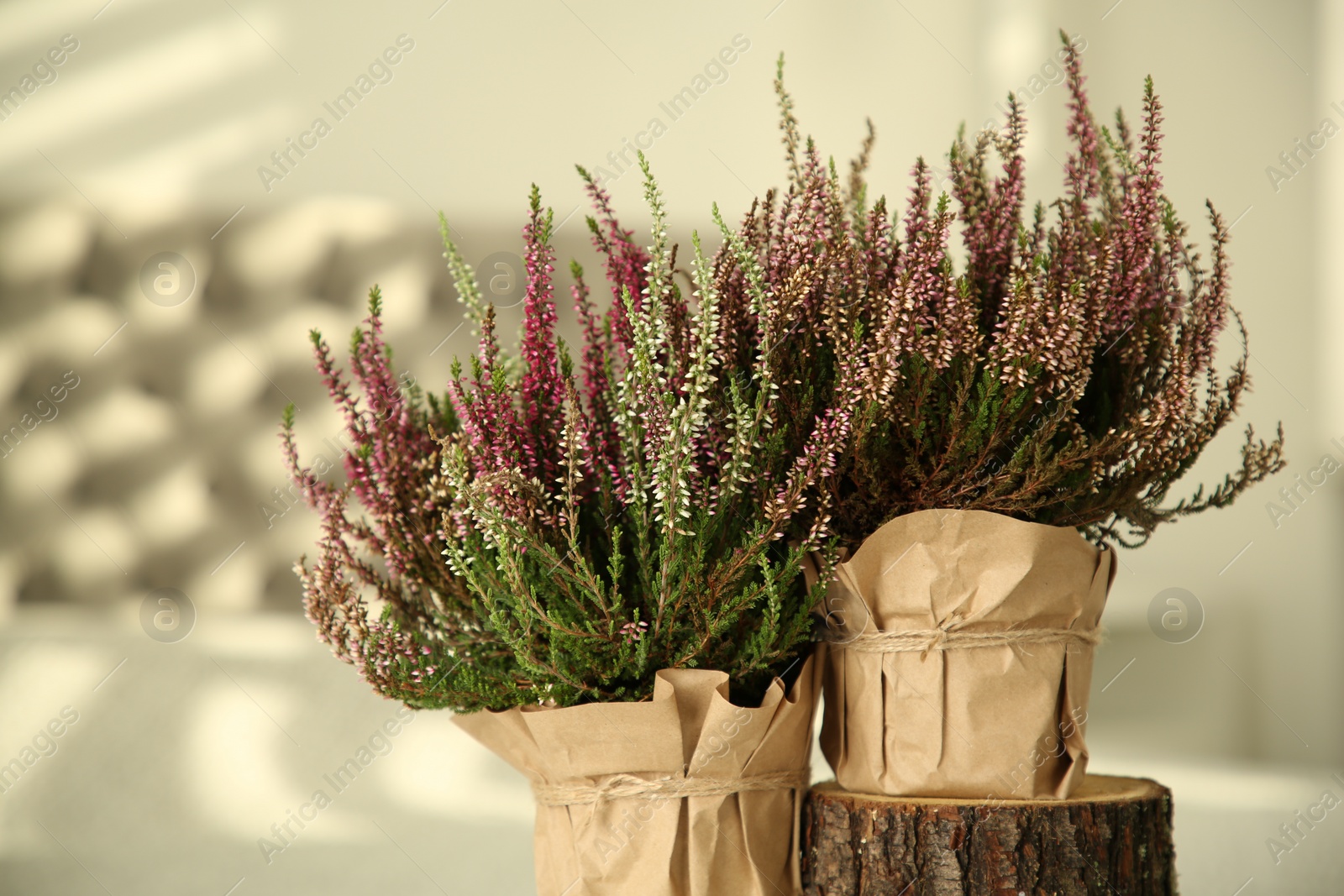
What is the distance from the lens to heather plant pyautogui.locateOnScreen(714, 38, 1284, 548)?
2.93ft

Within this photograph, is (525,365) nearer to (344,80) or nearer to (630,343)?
(630,343)

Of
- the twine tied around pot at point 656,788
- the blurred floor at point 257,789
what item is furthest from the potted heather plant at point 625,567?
the blurred floor at point 257,789

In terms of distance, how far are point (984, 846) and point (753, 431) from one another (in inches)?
16.8

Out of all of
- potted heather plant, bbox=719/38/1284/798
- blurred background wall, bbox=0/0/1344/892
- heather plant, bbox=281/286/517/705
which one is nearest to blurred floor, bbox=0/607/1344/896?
blurred background wall, bbox=0/0/1344/892

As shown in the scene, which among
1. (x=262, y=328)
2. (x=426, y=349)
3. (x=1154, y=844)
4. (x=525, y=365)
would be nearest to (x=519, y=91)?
(x=426, y=349)

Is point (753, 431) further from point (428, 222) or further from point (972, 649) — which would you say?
point (428, 222)

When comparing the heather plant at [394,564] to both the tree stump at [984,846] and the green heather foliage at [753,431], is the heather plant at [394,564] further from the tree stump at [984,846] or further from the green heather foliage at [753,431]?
the tree stump at [984,846]

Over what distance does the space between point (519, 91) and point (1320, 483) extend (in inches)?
72.2

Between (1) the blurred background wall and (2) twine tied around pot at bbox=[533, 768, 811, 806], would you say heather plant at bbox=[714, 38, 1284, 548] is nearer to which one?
(2) twine tied around pot at bbox=[533, 768, 811, 806]

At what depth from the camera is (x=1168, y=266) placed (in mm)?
1021

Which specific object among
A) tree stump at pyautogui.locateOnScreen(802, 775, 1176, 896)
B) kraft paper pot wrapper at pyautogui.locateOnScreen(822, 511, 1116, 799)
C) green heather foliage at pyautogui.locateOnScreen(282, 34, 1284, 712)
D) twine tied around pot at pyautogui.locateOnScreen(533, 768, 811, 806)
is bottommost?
tree stump at pyautogui.locateOnScreen(802, 775, 1176, 896)

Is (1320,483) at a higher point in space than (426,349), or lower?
lower

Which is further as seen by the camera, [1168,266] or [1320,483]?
[1320,483]

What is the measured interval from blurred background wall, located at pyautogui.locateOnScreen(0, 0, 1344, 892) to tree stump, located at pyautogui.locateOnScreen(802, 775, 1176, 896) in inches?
43.6
